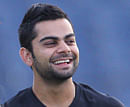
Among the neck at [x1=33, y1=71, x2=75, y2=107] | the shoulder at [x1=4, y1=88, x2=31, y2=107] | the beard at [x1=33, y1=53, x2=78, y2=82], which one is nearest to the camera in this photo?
the beard at [x1=33, y1=53, x2=78, y2=82]

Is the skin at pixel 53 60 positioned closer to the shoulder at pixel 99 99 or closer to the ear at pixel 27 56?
the ear at pixel 27 56

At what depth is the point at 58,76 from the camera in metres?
2.01

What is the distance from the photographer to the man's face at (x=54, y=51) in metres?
2.01

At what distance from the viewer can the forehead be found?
207 cm

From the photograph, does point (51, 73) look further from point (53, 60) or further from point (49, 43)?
point (49, 43)

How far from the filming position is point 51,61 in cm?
202

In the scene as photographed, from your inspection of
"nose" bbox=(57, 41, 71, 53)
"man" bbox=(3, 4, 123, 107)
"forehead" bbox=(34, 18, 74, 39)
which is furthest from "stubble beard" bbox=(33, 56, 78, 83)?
"forehead" bbox=(34, 18, 74, 39)

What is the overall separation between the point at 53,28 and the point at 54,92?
0.53m

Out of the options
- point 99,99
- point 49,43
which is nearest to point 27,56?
point 49,43

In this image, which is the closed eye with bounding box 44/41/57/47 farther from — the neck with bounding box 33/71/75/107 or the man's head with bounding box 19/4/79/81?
the neck with bounding box 33/71/75/107

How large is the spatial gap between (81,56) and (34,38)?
4.73 ft

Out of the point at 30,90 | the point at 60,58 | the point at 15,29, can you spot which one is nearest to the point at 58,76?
the point at 60,58

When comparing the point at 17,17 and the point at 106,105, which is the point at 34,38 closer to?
the point at 106,105

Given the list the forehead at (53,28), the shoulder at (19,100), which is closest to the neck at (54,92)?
the shoulder at (19,100)
